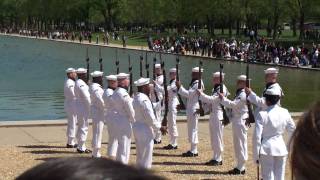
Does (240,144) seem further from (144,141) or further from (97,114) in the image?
(97,114)

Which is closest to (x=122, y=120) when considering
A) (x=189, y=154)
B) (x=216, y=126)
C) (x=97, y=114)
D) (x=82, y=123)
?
(x=97, y=114)

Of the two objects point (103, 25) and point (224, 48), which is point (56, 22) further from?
point (224, 48)

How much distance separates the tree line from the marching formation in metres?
50.7

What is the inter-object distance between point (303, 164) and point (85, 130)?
13.2 metres

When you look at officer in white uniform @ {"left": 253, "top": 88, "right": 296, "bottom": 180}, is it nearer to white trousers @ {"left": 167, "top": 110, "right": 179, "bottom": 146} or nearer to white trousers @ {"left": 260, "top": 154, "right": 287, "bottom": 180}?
white trousers @ {"left": 260, "top": 154, "right": 287, "bottom": 180}

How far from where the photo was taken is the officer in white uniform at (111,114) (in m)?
12.6

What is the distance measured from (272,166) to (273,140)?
429 mm

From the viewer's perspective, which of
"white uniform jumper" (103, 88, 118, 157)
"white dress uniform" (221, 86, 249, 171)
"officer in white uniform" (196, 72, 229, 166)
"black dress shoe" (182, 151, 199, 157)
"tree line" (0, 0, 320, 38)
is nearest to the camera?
"white dress uniform" (221, 86, 249, 171)

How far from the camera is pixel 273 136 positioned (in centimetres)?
954

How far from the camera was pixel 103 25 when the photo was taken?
428 feet

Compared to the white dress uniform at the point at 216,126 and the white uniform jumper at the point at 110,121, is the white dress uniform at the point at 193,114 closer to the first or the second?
the white dress uniform at the point at 216,126

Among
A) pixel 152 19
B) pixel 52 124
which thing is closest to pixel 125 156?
pixel 52 124

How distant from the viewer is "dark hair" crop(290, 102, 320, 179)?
213 centimetres

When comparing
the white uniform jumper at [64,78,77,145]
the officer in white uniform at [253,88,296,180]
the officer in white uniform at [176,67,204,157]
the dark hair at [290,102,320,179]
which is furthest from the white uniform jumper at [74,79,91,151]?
the dark hair at [290,102,320,179]
